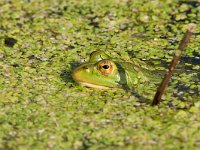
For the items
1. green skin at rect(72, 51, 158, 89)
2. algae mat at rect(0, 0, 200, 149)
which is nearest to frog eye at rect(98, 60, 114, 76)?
green skin at rect(72, 51, 158, 89)

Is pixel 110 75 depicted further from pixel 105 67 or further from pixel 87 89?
pixel 87 89

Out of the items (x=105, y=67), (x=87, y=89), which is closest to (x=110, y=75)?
(x=105, y=67)

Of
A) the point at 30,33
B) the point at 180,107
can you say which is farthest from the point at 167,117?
the point at 30,33

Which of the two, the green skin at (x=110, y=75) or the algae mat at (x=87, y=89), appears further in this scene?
the green skin at (x=110, y=75)

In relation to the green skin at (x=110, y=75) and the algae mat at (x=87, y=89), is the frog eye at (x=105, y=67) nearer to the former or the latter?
the green skin at (x=110, y=75)

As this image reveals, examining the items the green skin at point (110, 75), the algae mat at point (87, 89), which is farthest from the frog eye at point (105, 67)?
the algae mat at point (87, 89)

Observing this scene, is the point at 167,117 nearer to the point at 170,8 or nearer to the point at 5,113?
the point at 5,113

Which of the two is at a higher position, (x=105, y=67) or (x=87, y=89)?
(x=105, y=67)
